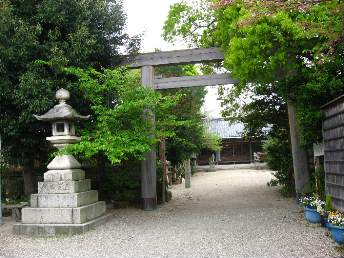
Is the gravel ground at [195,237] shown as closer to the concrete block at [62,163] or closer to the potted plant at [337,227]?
the potted plant at [337,227]

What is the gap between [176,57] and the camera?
11.4 metres

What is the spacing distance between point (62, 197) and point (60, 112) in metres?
1.95

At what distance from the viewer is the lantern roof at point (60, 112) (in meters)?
8.80

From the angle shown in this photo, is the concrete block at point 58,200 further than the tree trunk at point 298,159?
No

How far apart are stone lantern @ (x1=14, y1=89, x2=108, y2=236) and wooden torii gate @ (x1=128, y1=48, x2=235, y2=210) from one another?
83.9 inches

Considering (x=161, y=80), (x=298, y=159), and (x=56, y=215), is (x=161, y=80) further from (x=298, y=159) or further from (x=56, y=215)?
(x=56, y=215)

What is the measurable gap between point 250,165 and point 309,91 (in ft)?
76.2

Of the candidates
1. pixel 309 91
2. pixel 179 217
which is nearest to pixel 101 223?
pixel 179 217

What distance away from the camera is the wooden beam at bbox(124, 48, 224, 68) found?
11.1 meters

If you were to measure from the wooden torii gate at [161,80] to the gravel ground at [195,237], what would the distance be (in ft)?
2.42

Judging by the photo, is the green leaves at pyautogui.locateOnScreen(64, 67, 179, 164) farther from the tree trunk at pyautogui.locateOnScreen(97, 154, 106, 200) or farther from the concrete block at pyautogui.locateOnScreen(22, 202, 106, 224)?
the tree trunk at pyautogui.locateOnScreen(97, 154, 106, 200)

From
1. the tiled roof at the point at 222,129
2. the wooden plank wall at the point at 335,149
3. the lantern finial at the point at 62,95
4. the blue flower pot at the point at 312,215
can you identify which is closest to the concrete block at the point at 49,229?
the lantern finial at the point at 62,95

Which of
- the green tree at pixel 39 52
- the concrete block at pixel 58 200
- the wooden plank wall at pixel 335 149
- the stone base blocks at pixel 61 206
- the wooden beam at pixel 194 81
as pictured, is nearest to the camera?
the wooden plank wall at pixel 335 149

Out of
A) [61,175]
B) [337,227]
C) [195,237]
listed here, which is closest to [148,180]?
[61,175]
